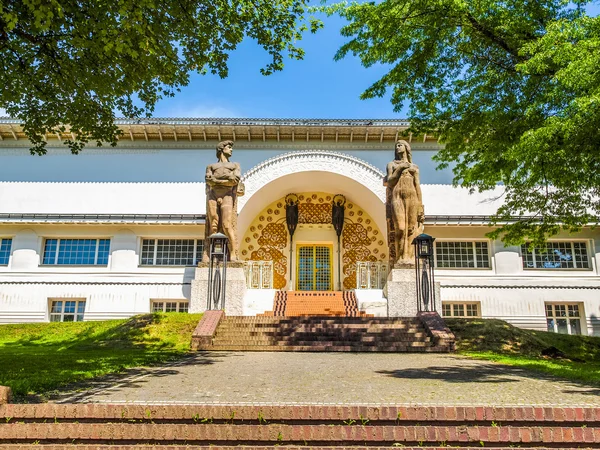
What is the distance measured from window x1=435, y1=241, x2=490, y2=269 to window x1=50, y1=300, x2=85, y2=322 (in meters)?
15.2

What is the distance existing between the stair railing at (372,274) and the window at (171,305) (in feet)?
24.1

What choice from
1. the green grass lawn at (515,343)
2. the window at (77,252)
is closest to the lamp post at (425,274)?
the green grass lawn at (515,343)

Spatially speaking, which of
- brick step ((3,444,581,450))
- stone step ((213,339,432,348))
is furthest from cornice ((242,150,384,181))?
brick step ((3,444,581,450))

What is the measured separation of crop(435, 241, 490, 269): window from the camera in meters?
21.0

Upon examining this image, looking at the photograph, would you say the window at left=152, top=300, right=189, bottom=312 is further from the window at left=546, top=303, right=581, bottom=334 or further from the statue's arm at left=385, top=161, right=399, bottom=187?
the window at left=546, top=303, right=581, bottom=334

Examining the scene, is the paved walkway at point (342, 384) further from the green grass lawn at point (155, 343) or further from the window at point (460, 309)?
the window at point (460, 309)

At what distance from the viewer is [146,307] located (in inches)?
800

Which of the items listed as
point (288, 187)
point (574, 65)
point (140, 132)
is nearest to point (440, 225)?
point (288, 187)

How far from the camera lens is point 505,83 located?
37.1ft

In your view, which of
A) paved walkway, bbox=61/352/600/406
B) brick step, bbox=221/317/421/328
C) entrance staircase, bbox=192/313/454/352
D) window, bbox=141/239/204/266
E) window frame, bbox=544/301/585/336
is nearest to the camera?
paved walkway, bbox=61/352/600/406

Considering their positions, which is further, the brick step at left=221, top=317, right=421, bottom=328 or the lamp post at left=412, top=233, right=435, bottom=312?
the lamp post at left=412, top=233, right=435, bottom=312

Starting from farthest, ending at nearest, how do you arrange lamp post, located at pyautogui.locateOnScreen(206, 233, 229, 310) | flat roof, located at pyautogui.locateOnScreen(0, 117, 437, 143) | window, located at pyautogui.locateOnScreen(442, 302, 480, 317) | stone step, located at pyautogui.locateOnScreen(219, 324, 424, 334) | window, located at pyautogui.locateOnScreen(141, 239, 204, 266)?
flat roof, located at pyautogui.locateOnScreen(0, 117, 437, 143), window, located at pyautogui.locateOnScreen(141, 239, 204, 266), window, located at pyautogui.locateOnScreen(442, 302, 480, 317), lamp post, located at pyautogui.locateOnScreen(206, 233, 229, 310), stone step, located at pyautogui.locateOnScreen(219, 324, 424, 334)

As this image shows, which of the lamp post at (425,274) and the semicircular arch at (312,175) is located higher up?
the semicircular arch at (312,175)

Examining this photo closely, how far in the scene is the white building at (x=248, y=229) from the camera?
20.4m
